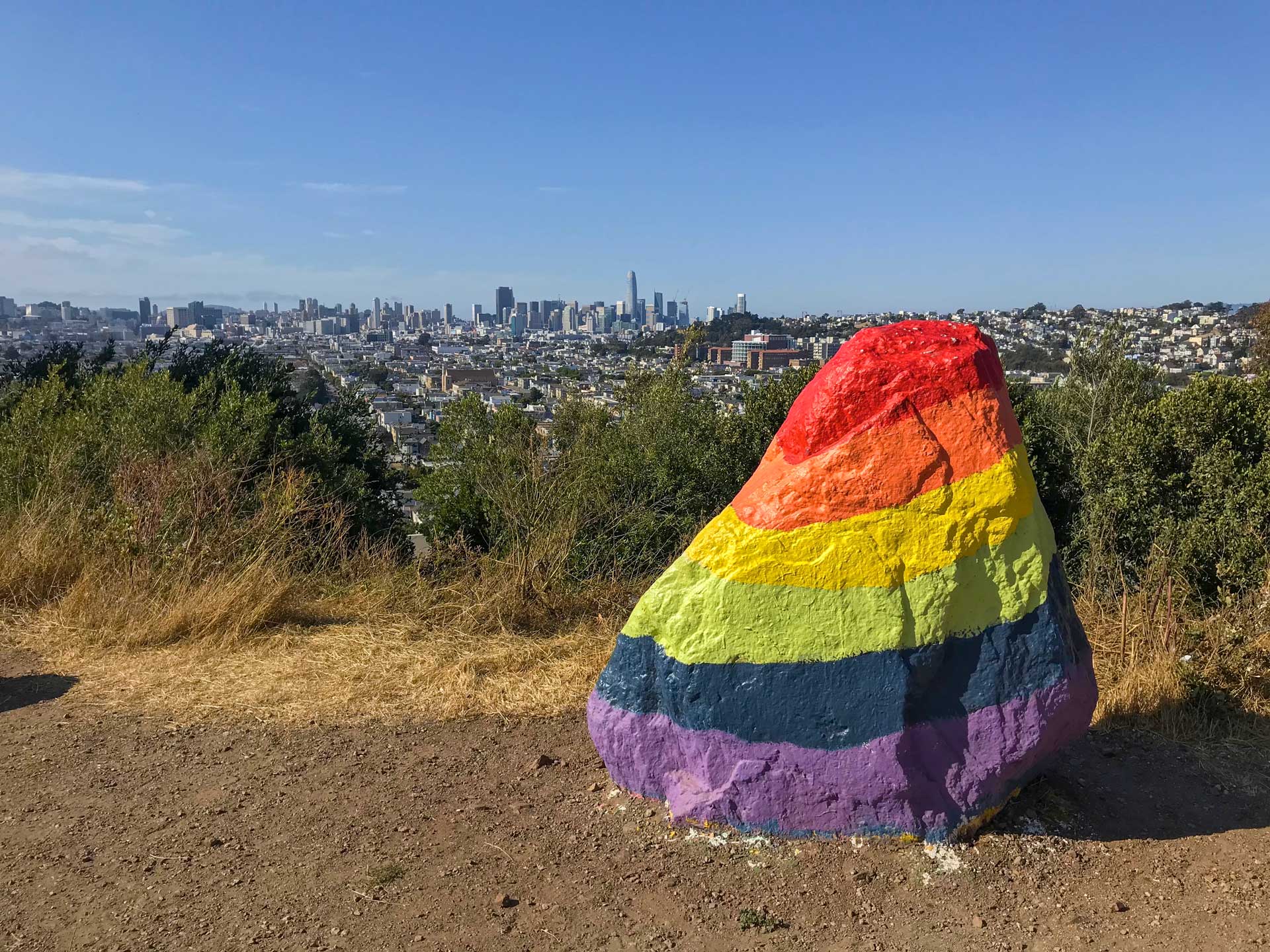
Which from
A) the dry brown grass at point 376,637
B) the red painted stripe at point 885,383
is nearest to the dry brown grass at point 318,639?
the dry brown grass at point 376,637

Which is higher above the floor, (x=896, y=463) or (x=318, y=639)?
(x=896, y=463)

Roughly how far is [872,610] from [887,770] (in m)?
0.66

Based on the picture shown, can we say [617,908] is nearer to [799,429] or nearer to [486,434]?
[799,429]

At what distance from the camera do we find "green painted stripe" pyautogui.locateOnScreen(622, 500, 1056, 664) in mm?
3676

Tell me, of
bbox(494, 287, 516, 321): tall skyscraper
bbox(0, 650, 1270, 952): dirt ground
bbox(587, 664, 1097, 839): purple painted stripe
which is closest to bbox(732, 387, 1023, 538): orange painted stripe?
bbox(587, 664, 1097, 839): purple painted stripe

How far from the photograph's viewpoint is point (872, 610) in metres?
3.70

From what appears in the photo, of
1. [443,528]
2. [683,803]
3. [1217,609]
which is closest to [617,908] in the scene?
[683,803]

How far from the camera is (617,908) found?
351 cm

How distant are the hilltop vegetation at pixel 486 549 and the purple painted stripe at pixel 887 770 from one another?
1591 mm

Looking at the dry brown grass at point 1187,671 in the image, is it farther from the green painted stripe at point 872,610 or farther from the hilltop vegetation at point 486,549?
the green painted stripe at point 872,610

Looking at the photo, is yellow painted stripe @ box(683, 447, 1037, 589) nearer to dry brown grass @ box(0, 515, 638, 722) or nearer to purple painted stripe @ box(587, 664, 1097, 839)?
purple painted stripe @ box(587, 664, 1097, 839)

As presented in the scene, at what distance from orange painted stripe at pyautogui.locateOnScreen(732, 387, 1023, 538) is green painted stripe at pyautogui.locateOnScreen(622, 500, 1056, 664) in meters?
0.32

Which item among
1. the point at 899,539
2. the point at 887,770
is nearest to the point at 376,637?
the point at 887,770

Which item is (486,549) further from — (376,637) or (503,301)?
(503,301)
